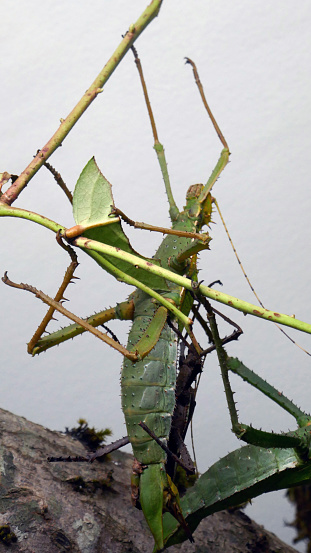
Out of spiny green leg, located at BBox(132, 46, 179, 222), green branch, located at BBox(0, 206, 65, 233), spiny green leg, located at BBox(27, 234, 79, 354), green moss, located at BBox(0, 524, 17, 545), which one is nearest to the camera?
green branch, located at BBox(0, 206, 65, 233)

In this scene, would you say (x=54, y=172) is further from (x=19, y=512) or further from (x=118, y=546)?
(x=118, y=546)

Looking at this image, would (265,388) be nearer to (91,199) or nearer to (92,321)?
(92,321)

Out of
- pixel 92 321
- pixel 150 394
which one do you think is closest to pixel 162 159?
pixel 92 321

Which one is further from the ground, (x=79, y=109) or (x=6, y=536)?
(x=79, y=109)

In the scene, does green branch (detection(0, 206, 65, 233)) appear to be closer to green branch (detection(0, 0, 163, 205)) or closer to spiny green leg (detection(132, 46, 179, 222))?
green branch (detection(0, 0, 163, 205))

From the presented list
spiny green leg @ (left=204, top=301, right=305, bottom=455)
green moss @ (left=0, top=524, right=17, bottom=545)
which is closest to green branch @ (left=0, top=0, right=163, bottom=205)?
spiny green leg @ (left=204, top=301, right=305, bottom=455)

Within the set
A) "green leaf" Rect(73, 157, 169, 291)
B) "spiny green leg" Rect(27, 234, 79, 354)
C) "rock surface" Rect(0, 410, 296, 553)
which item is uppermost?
"spiny green leg" Rect(27, 234, 79, 354)
